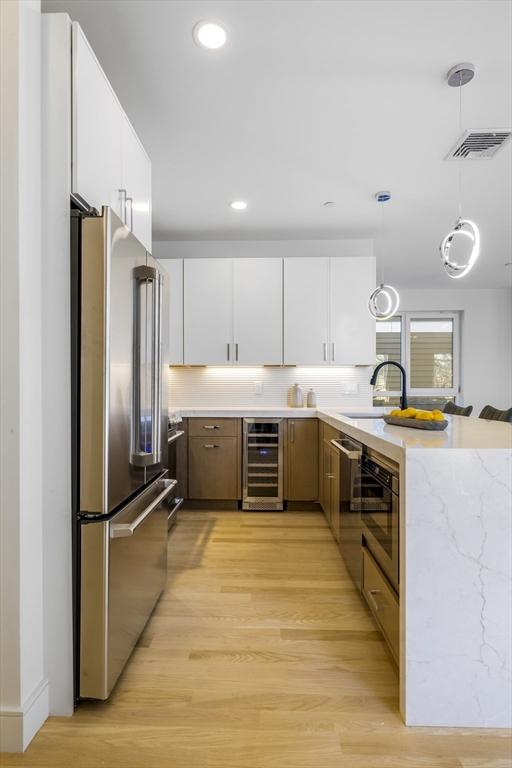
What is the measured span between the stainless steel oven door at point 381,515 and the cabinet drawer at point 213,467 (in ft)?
6.31

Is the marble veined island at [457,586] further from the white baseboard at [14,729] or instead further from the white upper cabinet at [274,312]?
the white upper cabinet at [274,312]

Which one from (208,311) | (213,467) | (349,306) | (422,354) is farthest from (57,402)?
(422,354)

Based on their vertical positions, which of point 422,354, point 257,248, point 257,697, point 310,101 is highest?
point 310,101

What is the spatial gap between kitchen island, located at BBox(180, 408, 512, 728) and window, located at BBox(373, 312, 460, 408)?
225 inches

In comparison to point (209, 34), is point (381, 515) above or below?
below

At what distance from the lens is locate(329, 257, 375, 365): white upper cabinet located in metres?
4.29

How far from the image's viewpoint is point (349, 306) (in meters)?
4.29

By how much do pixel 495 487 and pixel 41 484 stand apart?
157 centimetres

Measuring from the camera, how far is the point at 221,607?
7.12 feet

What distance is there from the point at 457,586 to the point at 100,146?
212cm

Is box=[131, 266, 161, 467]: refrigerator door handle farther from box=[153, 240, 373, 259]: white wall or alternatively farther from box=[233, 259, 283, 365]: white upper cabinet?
box=[153, 240, 373, 259]: white wall

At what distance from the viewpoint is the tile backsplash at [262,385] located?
4566mm

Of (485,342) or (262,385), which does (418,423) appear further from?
(485,342)

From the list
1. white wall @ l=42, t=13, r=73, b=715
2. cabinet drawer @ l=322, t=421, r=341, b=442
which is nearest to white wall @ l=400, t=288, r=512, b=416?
cabinet drawer @ l=322, t=421, r=341, b=442
